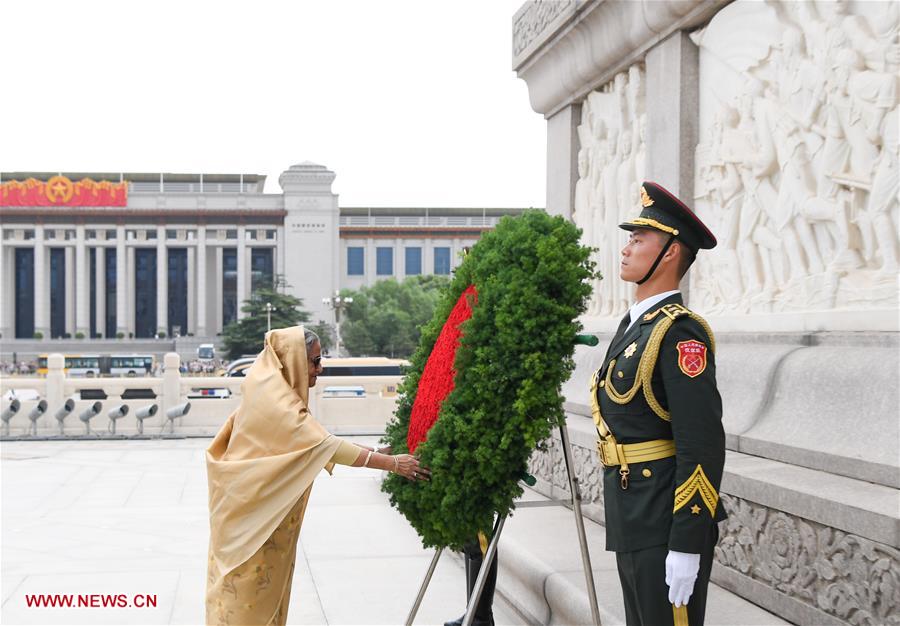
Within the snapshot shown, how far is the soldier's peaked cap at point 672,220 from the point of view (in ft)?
7.85

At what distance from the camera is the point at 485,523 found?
276cm

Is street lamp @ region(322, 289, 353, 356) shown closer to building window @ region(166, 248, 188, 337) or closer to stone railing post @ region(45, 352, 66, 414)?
building window @ region(166, 248, 188, 337)

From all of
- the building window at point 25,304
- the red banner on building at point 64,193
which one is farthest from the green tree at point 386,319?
the building window at point 25,304

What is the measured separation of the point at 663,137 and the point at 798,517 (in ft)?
9.42

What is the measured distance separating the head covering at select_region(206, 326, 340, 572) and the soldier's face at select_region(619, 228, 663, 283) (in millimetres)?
1224

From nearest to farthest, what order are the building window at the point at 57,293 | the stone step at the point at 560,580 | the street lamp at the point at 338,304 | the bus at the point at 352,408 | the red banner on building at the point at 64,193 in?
the stone step at the point at 560,580 < the bus at the point at 352,408 < the street lamp at the point at 338,304 < the red banner on building at the point at 64,193 < the building window at the point at 57,293

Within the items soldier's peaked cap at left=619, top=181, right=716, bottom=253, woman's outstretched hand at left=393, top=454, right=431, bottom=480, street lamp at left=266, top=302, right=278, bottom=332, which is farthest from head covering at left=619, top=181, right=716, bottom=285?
street lamp at left=266, top=302, right=278, bottom=332

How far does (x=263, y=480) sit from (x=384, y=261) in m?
65.2

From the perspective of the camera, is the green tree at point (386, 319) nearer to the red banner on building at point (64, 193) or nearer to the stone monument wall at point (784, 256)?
the red banner on building at point (64, 193)

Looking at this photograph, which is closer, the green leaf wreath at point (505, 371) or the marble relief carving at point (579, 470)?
the green leaf wreath at point (505, 371)

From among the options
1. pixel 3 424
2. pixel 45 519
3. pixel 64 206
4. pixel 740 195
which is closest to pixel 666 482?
pixel 740 195

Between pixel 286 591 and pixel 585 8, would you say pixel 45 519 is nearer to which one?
pixel 286 591

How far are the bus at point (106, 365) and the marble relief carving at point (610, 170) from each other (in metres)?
37.8

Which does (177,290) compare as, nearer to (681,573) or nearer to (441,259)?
(441,259)
